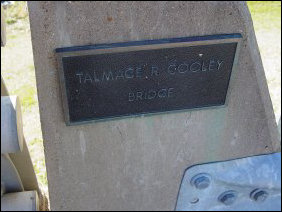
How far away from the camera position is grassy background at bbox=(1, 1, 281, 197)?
381cm

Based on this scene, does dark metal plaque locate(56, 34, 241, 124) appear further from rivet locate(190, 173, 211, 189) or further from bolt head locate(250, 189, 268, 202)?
bolt head locate(250, 189, 268, 202)

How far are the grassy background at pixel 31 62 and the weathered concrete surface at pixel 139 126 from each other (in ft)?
4.11

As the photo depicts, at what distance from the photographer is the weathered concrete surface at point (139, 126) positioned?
1652 millimetres

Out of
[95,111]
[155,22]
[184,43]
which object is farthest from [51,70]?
[184,43]

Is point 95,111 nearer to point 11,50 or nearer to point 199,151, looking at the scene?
point 199,151

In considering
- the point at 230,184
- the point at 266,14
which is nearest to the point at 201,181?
the point at 230,184

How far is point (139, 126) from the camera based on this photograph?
202 cm

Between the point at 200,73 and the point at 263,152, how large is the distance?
80 cm

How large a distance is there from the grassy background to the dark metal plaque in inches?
65.8

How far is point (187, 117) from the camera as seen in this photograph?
2.04 metres

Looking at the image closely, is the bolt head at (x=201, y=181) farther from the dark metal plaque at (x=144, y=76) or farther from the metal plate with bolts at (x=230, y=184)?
the dark metal plaque at (x=144, y=76)

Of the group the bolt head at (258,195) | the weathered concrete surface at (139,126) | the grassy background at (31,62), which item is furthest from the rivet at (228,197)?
the grassy background at (31,62)

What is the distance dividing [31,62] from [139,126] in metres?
3.67

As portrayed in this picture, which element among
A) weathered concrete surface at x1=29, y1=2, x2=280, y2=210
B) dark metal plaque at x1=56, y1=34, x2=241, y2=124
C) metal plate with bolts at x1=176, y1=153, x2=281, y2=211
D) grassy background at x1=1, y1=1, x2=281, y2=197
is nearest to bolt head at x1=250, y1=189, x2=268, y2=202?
metal plate with bolts at x1=176, y1=153, x2=281, y2=211
